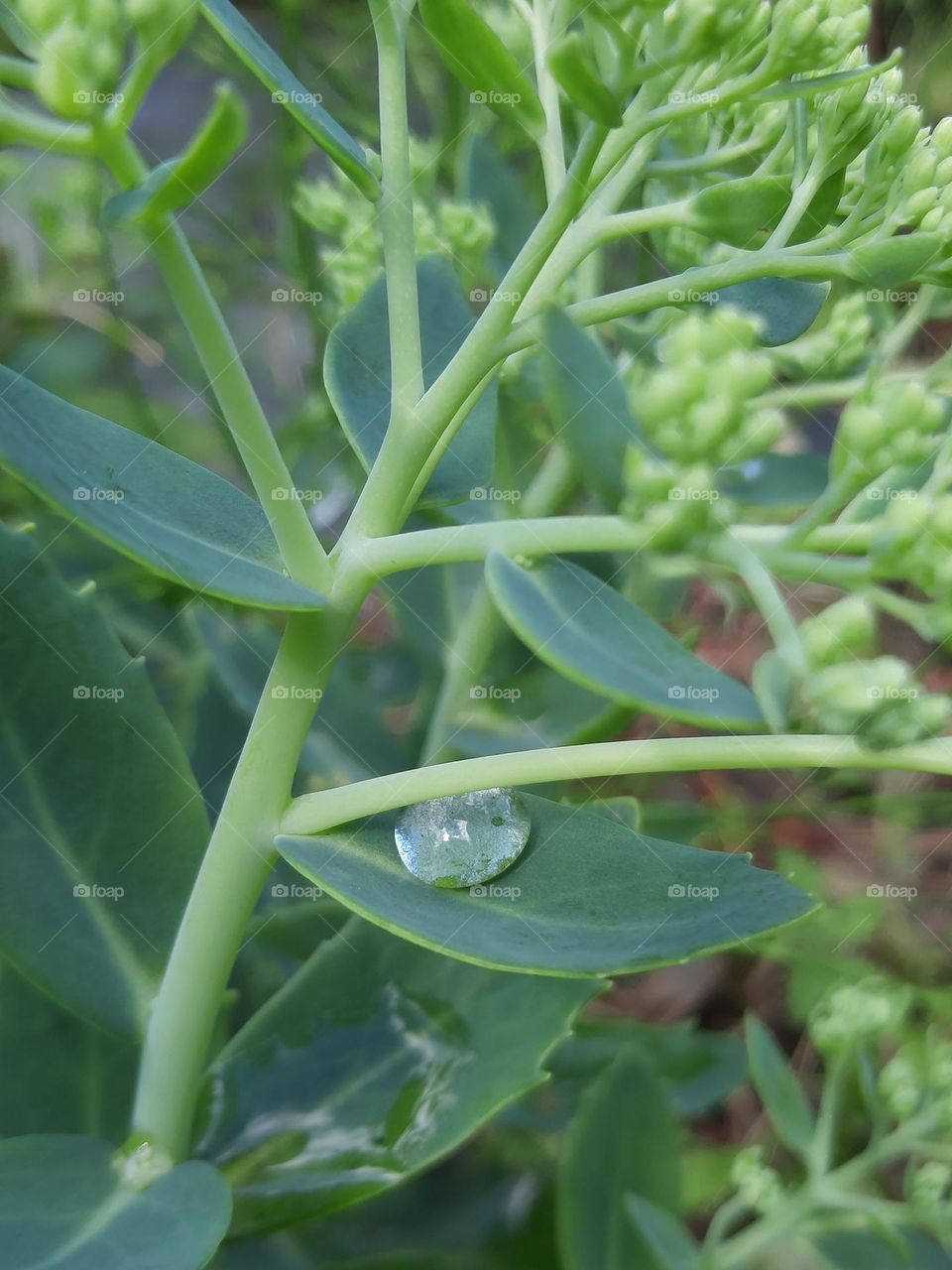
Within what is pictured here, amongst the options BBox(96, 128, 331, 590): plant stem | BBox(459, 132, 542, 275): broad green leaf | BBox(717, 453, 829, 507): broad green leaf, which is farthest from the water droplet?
BBox(459, 132, 542, 275): broad green leaf

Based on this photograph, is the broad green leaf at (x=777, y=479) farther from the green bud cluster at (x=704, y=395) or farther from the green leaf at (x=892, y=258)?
the green bud cluster at (x=704, y=395)

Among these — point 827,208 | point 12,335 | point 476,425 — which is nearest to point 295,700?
point 476,425

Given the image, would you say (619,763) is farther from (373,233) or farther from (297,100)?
(373,233)

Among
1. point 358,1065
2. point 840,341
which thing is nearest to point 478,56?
point 840,341

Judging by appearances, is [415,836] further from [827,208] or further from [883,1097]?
[883,1097]

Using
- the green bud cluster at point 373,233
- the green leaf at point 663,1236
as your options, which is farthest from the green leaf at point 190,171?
the green leaf at point 663,1236
